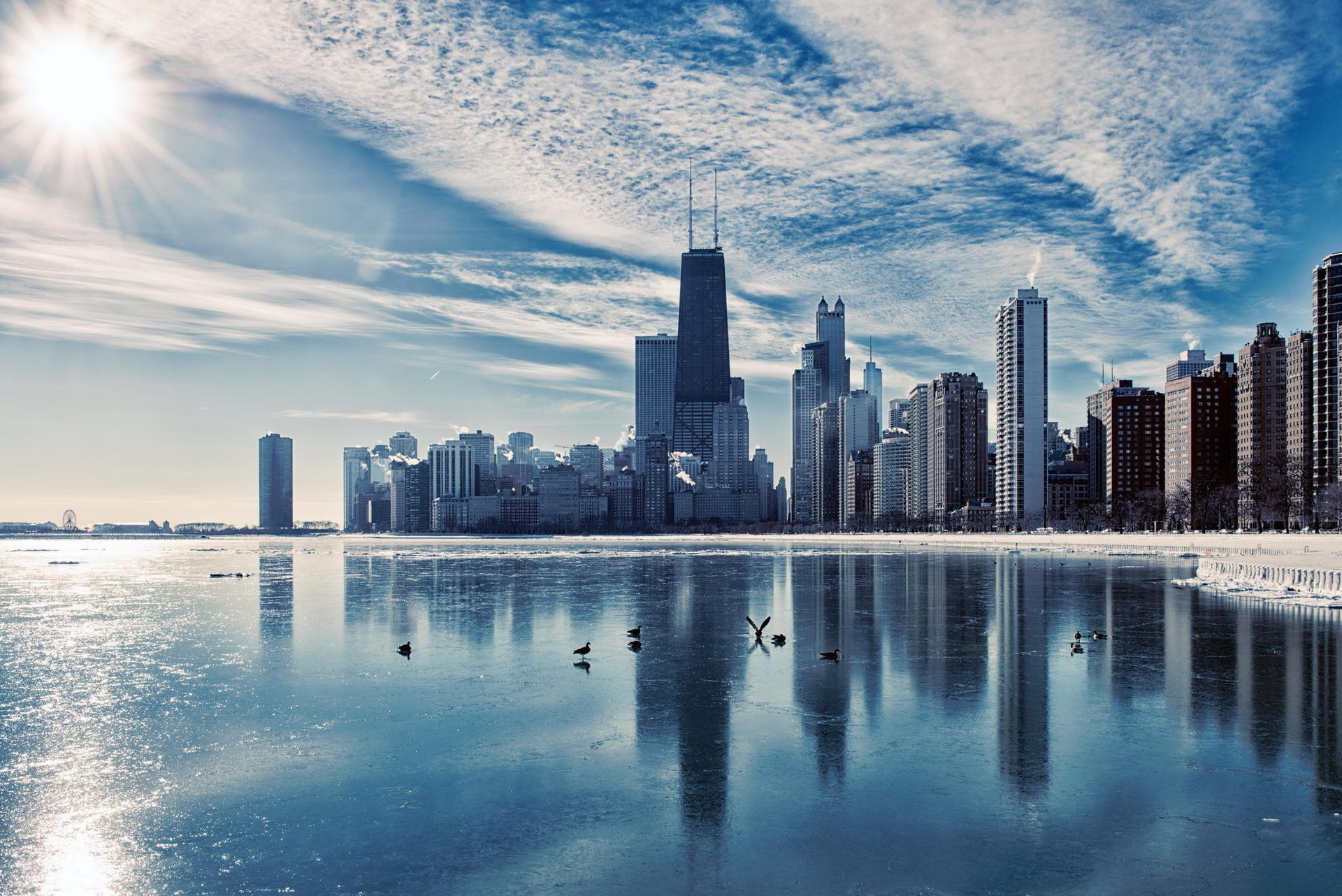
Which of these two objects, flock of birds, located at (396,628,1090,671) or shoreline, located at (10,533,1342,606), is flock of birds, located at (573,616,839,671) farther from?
shoreline, located at (10,533,1342,606)

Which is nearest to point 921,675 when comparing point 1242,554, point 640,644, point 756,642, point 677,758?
point 756,642

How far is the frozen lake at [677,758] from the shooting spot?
41.8ft

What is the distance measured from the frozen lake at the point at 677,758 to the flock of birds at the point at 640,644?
43 cm

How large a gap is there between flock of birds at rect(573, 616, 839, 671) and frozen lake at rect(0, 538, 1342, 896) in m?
0.43

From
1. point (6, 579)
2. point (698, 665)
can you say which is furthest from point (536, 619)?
point (6, 579)

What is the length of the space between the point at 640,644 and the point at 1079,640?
1547cm

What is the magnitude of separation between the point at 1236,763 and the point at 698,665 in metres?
15.0

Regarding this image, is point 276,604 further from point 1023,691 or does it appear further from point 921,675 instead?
point 1023,691

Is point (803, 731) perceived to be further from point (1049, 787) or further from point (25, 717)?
point (25, 717)

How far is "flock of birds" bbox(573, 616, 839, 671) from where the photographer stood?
29.5 m

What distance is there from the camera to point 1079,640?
32.7m

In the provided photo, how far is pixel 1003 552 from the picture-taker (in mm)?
129875

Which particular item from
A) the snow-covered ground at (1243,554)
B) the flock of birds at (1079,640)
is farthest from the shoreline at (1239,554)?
the flock of birds at (1079,640)

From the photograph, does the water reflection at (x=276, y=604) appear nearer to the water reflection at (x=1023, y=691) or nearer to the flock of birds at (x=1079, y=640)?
the water reflection at (x=1023, y=691)
